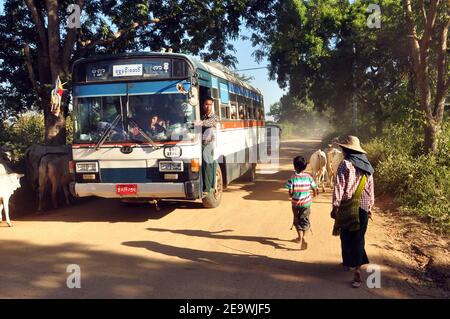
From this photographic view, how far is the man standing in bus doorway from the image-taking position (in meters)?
8.92

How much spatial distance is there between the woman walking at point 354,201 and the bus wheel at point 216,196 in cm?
444

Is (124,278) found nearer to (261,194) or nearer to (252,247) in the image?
(252,247)

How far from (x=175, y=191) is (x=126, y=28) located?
27.8 feet

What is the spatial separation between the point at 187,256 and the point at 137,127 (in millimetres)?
2925

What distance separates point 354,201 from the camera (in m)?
5.44

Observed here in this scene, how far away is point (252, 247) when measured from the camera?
280 inches

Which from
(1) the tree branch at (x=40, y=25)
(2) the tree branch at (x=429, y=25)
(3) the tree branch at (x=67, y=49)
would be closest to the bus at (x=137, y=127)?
(3) the tree branch at (x=67, y=49)

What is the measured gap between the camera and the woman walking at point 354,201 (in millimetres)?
5430

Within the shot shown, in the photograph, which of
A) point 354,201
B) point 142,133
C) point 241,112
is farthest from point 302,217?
point 241,112

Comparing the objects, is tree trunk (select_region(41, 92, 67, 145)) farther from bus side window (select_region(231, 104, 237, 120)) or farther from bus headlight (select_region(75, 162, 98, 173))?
bus side window (select_region(231, 104, 237, 120))

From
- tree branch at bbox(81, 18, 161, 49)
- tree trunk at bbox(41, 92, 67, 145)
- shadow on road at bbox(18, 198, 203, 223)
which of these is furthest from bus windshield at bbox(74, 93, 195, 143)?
tree branch at bbox(81, 18, 161, 49)

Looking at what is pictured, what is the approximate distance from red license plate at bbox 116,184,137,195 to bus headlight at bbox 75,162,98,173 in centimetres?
59

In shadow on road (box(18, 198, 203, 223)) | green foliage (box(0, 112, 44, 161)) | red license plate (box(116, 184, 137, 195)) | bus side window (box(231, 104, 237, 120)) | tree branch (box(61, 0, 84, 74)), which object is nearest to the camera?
red license plate (box(116, 184, 137, 195))

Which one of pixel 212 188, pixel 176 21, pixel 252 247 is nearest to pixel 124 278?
pixel 252 247
